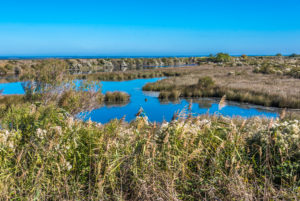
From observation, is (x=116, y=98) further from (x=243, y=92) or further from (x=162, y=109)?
(x=243, y=92)

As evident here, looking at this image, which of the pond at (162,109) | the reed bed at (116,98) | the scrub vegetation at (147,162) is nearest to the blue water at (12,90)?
the reed bed at (116,98)

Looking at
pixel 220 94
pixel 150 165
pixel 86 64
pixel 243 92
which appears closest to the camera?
pixel 150 165

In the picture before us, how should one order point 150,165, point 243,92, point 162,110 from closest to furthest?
point 150,165 → point 162,110 → point 243,92

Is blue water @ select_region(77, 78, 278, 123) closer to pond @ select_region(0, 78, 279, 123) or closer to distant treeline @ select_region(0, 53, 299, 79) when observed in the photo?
pond @ select_region(0, 78, 279, 123)

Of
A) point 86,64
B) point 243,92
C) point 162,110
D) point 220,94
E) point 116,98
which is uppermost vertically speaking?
point 86,64

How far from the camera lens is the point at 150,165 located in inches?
140

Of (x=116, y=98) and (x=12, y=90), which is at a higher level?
(x=12, y=90)

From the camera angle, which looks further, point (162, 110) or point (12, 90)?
point (12, 90)

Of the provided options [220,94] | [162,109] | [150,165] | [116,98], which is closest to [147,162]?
[150,165]

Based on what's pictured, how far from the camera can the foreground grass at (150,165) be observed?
133 inches

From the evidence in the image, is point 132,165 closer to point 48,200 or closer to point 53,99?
point 48,200

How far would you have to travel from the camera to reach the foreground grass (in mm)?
3377

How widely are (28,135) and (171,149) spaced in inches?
93.2

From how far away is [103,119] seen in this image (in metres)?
15.5
